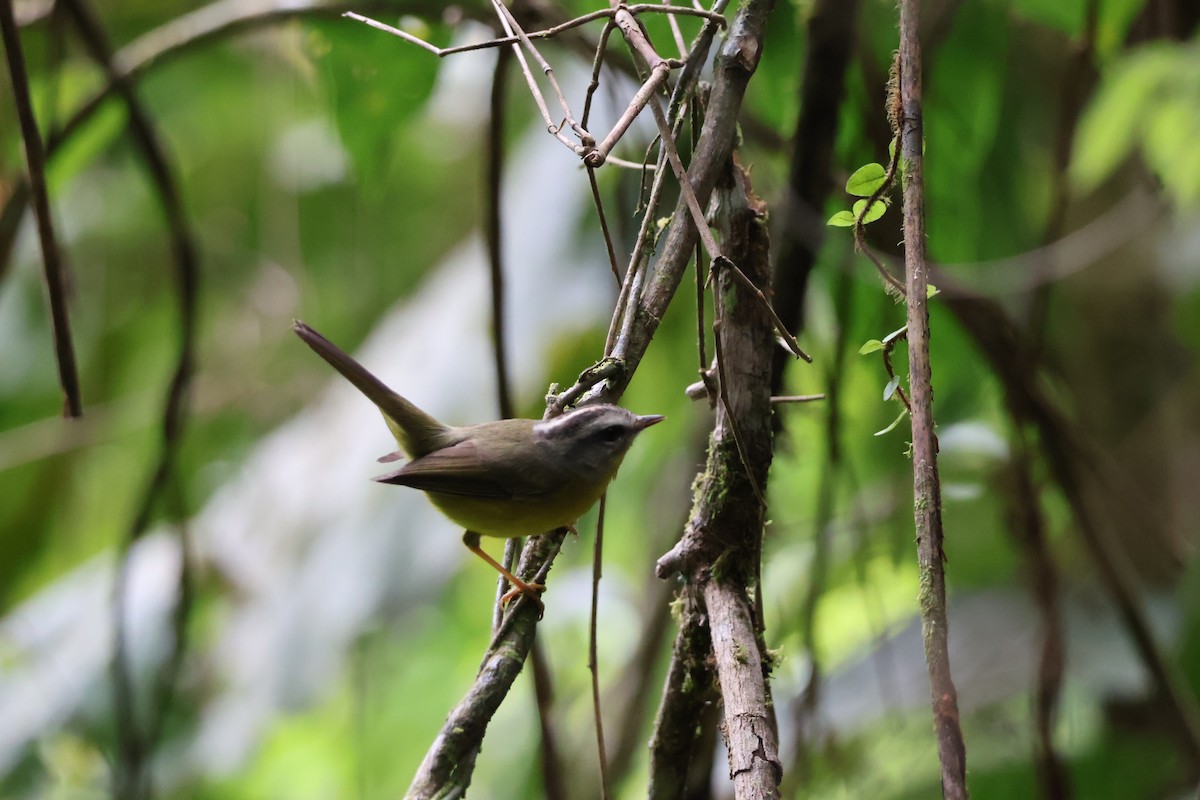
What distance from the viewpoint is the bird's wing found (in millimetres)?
2439

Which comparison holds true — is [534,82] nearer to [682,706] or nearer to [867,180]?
[867,180]

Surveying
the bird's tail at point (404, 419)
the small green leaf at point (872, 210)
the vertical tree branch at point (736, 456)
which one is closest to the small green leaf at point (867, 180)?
the small green leaf at point (872, 210)

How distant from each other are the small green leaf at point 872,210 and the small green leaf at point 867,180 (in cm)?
2

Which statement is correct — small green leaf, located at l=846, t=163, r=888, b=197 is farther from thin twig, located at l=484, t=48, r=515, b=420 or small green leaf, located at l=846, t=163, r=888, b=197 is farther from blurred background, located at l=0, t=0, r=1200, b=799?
thin twig, located at l=484, t=48, r=515, b=420

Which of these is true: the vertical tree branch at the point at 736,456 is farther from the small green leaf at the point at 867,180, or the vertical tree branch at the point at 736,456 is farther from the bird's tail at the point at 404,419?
the bird's tail at the point at 404,419

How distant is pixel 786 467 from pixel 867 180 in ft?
8.67

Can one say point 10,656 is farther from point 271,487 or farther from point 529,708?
point 529,708

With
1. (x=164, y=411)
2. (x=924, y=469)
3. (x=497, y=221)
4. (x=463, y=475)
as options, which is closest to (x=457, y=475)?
(x=463, y=475)

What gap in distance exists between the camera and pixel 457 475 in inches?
98.3

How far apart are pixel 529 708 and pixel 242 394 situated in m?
2.59

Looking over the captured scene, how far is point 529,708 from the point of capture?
14.5 feet

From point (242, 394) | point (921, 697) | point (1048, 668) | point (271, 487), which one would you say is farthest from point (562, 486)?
point (242, 394)

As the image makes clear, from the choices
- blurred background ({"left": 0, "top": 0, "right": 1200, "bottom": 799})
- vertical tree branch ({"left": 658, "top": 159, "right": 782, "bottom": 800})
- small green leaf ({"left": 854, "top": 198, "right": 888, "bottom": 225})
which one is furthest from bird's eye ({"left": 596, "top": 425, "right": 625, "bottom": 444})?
small green leaf ({"left": 854, "top": 198, "right": 888, "bottom": 225})

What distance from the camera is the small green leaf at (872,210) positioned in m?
1.41
